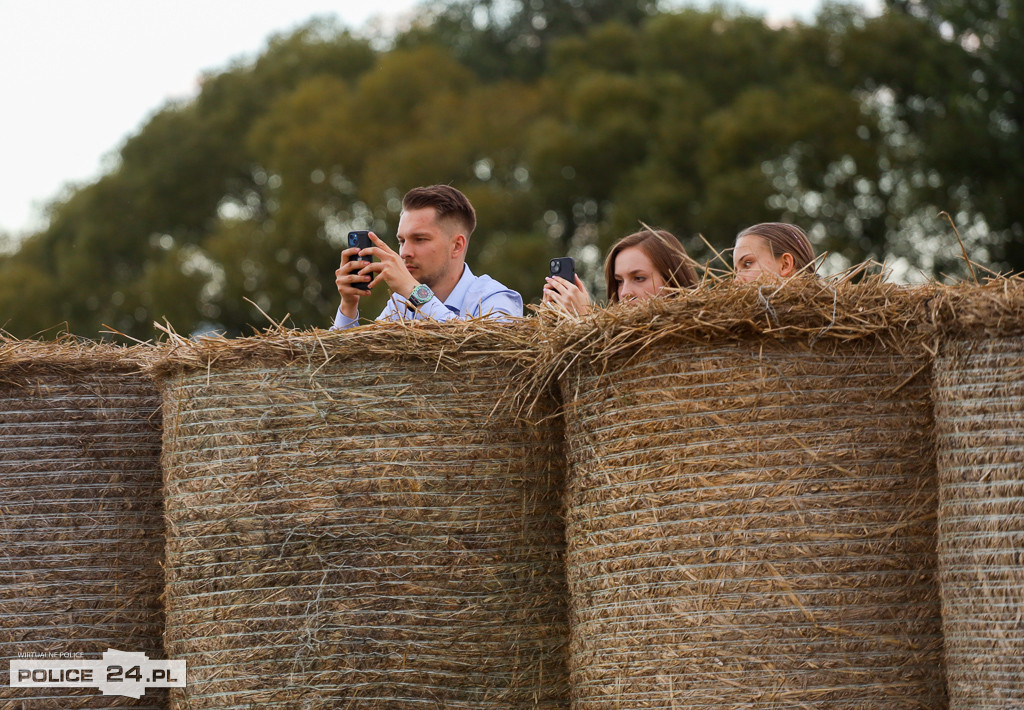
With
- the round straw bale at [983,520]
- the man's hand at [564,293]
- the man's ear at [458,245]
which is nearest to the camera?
the round straw bale at [983,520]

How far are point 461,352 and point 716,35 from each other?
19.5 metres

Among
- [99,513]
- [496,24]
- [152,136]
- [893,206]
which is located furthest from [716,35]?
[99,513]

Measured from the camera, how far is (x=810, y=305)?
3043mm

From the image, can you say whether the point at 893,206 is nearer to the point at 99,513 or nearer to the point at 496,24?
the point at 496,24

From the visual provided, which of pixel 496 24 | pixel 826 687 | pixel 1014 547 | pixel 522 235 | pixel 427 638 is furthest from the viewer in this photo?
pixel 496 24

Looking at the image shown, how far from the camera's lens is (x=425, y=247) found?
5.07m

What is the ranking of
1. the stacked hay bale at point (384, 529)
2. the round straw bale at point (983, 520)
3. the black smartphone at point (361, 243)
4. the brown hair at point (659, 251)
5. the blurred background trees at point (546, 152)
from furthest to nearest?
the blurred background trees at point (546, 152) < the brown hair at point (659, 251) < the black smartphone at point (361, 243) < the stacked hay bale at point (384, 529) < the round straw bale at point (983, 520)

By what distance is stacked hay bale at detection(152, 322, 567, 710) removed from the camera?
3463mm

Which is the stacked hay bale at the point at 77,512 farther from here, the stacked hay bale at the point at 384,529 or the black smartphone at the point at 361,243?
the black smartphone at the point at 361,243

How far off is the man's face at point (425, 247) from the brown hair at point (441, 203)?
0.08 ft

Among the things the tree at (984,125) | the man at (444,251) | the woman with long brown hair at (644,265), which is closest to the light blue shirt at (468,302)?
the man at (444,251)

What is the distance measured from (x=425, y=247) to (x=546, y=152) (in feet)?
52.1

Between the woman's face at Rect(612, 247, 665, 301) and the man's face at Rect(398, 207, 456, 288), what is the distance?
0.72m

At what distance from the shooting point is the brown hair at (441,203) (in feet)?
16.9
